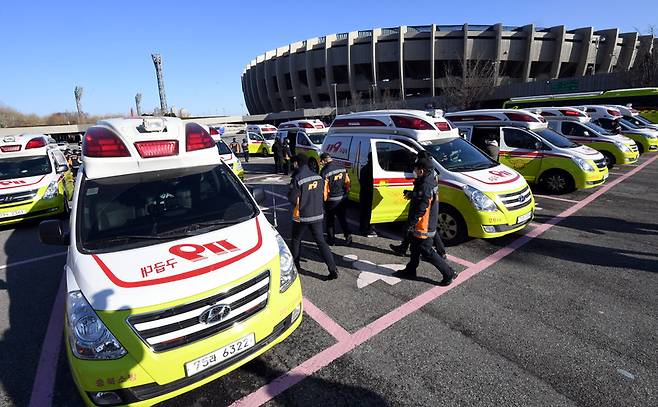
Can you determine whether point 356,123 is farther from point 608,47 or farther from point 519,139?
point 608,47

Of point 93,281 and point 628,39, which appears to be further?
point 628,39

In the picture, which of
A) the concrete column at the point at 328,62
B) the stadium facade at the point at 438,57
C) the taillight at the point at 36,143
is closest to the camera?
the taillight at the point at 36,143

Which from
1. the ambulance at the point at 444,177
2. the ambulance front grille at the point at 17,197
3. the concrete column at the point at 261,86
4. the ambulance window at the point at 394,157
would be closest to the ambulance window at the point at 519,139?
the ambulance at the point at 444,177

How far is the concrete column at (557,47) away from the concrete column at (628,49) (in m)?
10.2

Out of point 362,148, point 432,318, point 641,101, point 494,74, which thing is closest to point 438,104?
point 494,74

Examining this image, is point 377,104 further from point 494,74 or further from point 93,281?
point 93,281

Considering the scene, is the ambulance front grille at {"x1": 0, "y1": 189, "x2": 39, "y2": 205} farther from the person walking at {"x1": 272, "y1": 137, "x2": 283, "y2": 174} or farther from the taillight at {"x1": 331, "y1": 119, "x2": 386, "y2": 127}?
the person walking at {"x1": 272, "y1": 137, "x2": 283, "y2": 174}

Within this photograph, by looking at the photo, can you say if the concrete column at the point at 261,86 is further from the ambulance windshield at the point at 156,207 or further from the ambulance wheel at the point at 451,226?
the ambulance windshield at the point at 156,207

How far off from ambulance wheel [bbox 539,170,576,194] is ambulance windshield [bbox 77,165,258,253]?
28.7 feet

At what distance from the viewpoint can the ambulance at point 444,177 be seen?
17.6 ft

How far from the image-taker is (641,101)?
882 inches

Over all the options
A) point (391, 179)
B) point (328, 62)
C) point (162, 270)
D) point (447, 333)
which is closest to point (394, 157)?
point (391, 179)

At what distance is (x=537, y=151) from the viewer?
9.19 metres

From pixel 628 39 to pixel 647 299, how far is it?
71.4 m
